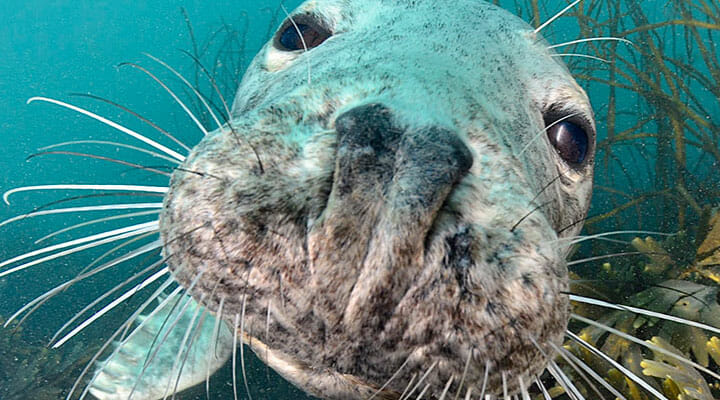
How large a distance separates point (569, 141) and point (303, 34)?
1.35 m

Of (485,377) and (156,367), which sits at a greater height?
(485,377)

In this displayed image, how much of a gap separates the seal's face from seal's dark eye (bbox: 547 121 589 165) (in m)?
0.76

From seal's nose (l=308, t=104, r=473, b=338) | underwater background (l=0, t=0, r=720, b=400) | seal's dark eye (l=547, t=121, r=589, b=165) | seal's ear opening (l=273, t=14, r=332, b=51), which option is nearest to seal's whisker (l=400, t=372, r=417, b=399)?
seal's nose (l=308, t=104, r=473, b=338)

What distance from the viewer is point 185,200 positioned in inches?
52.4

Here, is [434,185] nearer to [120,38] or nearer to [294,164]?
[294,164]

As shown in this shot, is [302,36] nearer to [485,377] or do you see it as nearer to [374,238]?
[374,238]

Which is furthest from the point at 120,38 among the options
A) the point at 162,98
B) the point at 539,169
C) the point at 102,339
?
the point at 539,169

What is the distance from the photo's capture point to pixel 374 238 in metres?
1.04

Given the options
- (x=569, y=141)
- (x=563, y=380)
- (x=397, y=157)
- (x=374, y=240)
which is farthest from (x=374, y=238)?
(x=569, y=141)

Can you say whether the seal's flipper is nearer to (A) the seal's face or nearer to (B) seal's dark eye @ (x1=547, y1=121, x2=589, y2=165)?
(A) the seal's face

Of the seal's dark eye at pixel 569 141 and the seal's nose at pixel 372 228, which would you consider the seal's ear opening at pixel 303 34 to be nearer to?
the seal's dark eye at pixel 569 141

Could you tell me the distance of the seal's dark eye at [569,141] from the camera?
7.45ft

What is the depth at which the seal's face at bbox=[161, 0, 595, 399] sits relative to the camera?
106 cm

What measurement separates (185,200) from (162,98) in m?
31.7
